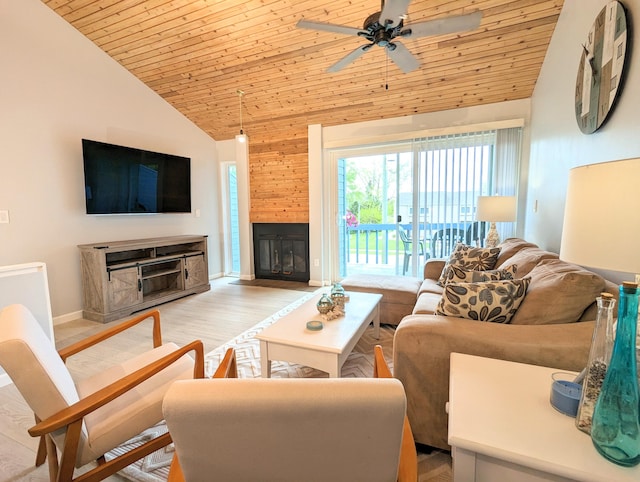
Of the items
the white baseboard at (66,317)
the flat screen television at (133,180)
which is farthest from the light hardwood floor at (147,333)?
the flat screen television at (133,180)

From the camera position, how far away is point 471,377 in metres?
1.17

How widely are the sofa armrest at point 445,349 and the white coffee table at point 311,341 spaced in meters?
0.42

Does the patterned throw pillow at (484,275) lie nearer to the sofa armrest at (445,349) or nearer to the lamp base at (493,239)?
the sofa armrest at (445,349)

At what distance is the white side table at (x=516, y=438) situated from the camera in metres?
0.77

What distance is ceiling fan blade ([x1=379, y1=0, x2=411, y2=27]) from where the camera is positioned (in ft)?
5.60

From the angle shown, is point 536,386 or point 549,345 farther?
point 549,345

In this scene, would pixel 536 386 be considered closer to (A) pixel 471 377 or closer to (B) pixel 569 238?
(A) pixel 471 377

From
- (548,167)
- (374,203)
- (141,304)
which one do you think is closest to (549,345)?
(548,167)

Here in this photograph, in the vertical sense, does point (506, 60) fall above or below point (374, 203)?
above

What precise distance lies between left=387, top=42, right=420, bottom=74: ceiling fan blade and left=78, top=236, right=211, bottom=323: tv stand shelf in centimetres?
344

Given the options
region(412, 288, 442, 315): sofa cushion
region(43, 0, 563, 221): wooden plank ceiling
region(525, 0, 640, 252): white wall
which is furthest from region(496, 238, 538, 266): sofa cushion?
region(43, 0, 563, 221): wooden plank ceiling

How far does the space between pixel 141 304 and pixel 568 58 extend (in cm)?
500

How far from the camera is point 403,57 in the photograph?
2.38 m

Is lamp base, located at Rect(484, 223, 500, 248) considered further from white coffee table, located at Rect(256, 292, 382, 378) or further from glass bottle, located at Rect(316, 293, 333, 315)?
glass bottle, located at Rect(316, 293, 333, 315)
